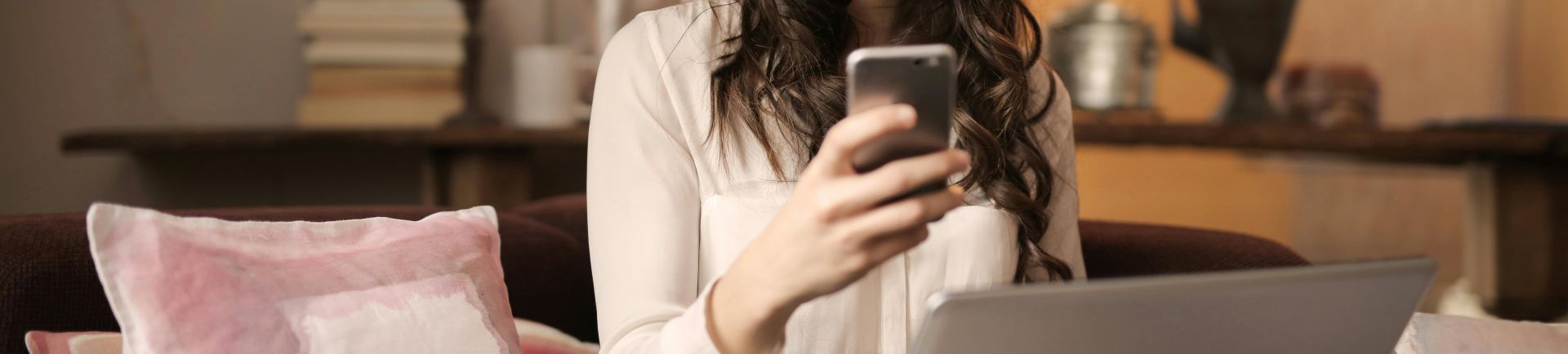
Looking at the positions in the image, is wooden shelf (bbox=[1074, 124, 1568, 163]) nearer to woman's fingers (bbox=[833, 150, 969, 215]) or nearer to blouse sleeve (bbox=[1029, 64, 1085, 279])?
blouse sleeve (bbox=[1029, 64, 1085, 279])

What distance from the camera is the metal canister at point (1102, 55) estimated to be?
2217mm

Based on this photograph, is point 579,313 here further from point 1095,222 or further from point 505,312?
point 1095,222

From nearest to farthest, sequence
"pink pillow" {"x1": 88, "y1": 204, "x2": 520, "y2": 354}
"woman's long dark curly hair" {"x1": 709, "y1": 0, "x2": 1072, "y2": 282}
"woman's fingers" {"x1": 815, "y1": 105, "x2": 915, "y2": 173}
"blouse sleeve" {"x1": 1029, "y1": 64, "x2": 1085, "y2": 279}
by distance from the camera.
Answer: "woman's fingers" {"x1": 815, "y1": 105, "x2": 915, "y2": 173}, "pink pillow" {"x1": 88, "y1": 204, "x2": 520, "y2": 354}, "woman's long dark curly hair" {"x1": 709, "y1": 0, "x2": 1072, "y2": 282}, "blouse sleeve" {"x1": 1029, "y1": 64, "x2": 1085, "y2": 279}

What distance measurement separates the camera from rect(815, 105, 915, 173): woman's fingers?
1.70 feet

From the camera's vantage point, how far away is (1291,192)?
316cm

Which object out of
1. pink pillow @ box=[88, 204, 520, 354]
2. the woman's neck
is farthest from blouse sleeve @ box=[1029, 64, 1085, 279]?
pink pillow @ box=[88, 204, 520, 354]

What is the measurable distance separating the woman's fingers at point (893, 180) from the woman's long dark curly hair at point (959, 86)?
474 mm

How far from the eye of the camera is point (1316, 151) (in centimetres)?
183

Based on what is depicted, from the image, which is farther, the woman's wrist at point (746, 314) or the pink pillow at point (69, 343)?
the pink pillow at point (69, 343)

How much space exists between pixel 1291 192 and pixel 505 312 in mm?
2607

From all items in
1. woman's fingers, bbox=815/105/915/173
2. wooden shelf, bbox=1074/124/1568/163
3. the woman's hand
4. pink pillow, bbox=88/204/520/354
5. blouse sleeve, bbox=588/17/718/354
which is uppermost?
woman's fingers, bbox=815/105/915/173

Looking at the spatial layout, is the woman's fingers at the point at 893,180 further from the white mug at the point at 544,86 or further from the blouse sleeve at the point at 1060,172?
the white mug at the point at 544,86

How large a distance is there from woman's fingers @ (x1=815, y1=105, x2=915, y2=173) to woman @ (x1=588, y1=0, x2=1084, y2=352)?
307mm

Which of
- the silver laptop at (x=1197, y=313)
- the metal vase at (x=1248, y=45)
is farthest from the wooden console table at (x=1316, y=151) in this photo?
the silver laptop at (x=1197, y=313)
